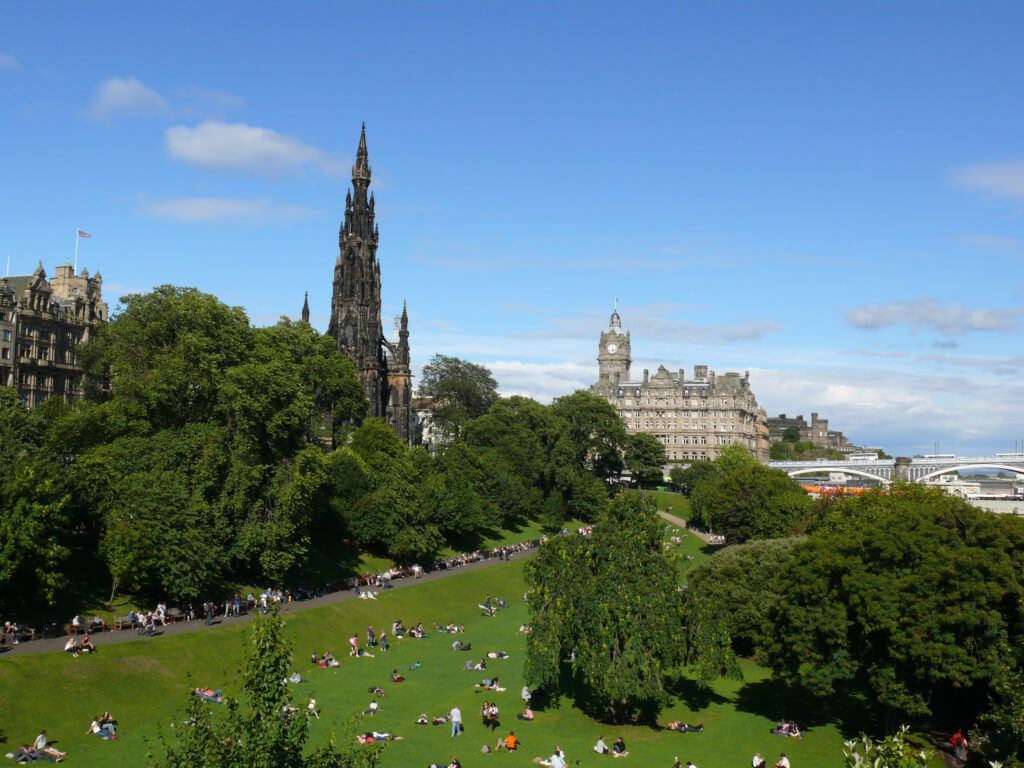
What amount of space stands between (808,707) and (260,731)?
30089 millimetres

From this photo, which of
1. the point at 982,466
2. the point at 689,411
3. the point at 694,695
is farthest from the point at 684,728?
the point at 689,411

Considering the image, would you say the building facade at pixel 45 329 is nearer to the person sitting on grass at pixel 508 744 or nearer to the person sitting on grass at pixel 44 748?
the person sitting on grass at pixel 44 748

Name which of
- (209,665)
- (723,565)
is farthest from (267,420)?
(723,565)

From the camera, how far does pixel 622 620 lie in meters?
37.5

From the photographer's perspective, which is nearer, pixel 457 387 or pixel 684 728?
pixel 684 728

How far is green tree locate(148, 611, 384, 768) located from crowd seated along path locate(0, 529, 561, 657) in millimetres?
9982

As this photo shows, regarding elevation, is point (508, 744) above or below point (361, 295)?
below

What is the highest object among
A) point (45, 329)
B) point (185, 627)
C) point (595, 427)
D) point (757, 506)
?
point (45, 329)

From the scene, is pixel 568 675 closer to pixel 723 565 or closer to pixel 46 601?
pixel 723 565

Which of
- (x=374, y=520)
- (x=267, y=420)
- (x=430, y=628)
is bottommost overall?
(x=430, y=628)

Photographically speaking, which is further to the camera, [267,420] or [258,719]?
[267,420]

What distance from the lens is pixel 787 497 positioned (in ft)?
269

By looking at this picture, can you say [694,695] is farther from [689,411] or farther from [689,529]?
[689,411]

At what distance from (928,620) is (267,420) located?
40.0 metres
